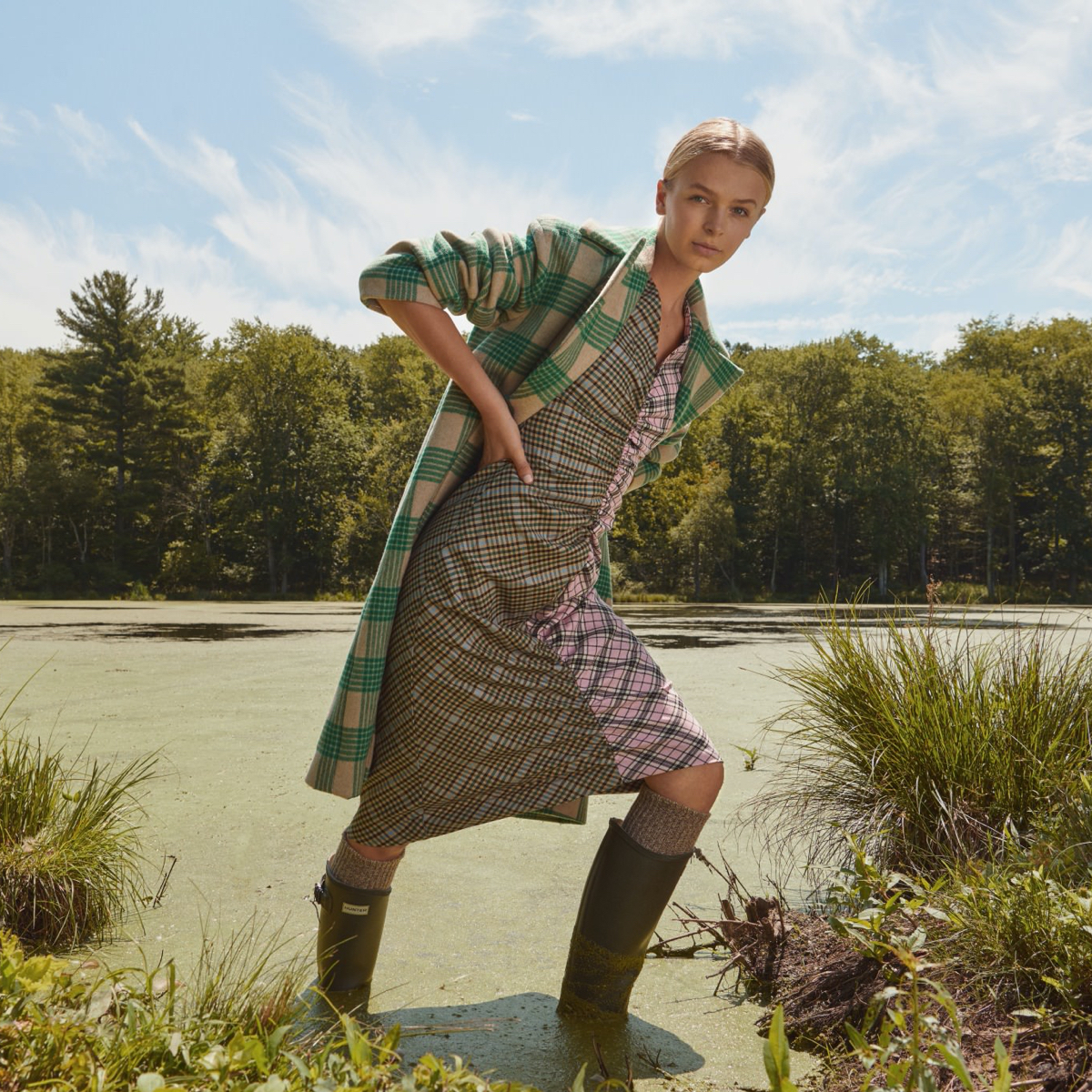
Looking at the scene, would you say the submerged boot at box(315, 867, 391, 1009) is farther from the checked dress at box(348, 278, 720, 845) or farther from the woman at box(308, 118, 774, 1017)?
the checked dress at box(348, 278, 720, 845)

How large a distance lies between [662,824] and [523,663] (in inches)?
12.9

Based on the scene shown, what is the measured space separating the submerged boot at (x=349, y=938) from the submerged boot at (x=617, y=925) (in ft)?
1.07

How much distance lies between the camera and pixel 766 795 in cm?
238

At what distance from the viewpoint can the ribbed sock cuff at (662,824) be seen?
1630 millimetres

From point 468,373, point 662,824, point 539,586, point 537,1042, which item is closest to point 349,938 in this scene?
point 537,1042

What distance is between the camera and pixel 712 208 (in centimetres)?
159

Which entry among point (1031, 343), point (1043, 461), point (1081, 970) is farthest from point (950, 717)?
point (1031, 343)

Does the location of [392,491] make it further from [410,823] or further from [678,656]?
[410,823]

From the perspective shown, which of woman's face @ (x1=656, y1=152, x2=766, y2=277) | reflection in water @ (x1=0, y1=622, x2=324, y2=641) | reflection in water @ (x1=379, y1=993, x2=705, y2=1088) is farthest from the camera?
reflection in water @ (x1=0, y1=622, x2=324, y2=641)

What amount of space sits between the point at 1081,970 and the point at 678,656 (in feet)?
19.0

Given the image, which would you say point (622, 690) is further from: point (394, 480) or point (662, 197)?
point (394, 480)

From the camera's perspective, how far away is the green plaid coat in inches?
62.9

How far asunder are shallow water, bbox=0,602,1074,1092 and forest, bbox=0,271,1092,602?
2410 centimetres

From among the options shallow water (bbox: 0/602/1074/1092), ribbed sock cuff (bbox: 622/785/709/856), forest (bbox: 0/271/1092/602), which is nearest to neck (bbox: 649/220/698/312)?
ribbed sock cuff (bbox: 622/785/709/856)
